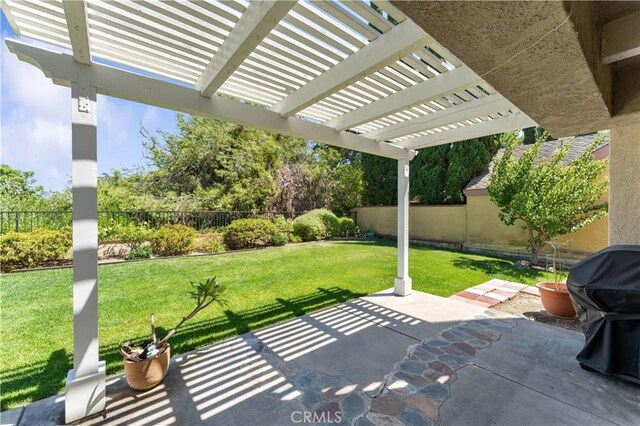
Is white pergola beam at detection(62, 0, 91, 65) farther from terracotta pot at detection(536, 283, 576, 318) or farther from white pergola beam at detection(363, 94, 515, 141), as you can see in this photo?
terracotta pot at detection(536, 283, 576, 318)

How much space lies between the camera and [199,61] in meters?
2.69

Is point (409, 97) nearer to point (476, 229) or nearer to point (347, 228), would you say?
point (476, 229)

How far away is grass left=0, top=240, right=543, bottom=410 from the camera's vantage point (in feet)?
11.0

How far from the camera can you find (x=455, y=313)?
4.70m

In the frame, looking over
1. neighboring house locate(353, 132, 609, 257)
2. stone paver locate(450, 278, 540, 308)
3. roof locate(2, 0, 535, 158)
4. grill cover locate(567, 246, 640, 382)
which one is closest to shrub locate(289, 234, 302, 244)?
neighboring house locate(353, 132, 609, 257)

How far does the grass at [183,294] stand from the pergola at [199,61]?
4.33 feet

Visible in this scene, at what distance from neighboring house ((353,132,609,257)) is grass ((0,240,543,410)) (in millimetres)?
1731

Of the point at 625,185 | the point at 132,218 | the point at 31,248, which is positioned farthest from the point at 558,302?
the point at 132,218

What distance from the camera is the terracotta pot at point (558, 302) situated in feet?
14.6

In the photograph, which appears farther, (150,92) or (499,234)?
(499,234)

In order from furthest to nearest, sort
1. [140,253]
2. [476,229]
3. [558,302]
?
1. [476,229]
2. [140,253]
3. [558,302]

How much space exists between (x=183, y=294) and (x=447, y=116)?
19.1 ft

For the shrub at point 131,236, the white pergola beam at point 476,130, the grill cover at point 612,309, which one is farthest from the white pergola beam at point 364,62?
the shrub at point 131,236

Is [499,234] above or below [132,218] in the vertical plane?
below
